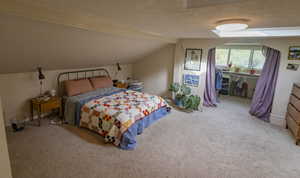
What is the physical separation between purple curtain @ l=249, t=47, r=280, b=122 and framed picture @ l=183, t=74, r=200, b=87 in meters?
1.51

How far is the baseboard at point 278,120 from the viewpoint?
11.8 ft

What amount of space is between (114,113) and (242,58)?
535cm

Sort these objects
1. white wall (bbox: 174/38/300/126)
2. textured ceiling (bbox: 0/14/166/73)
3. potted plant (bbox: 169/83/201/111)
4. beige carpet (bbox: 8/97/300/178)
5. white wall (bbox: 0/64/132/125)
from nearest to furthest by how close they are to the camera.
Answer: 1. textured ceiling (bbox: 0/14/166/73)
2. beige carpet (bbox: 8/97/300/178)
3. white wall (bbox: 0/64/132/125)
4. white wall (bbox: 174/38/300/126)
5. potted plant (bbox: 169/83/201/111)

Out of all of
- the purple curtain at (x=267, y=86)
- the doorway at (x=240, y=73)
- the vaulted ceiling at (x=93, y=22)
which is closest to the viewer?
the vaulted ceiling at (x=93, y=22)

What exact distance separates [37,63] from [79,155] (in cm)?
192

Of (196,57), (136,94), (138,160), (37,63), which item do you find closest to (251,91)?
(196,57)

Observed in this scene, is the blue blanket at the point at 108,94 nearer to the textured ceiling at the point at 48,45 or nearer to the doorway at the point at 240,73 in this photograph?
the textured ceiling at the point at 48,45

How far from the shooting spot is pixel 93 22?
2.36m

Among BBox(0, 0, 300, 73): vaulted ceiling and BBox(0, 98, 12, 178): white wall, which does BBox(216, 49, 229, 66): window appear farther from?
BBox(0, 98, 12, 178): white wall

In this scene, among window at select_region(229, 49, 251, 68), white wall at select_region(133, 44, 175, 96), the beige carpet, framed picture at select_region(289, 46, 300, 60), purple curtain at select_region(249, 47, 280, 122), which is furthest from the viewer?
window at select_region(229, 49, 251, 68)

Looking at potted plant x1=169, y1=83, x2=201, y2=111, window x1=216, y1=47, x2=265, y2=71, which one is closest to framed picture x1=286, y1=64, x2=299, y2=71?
potted plant x1=169, y1=83, x2=201, y2=111

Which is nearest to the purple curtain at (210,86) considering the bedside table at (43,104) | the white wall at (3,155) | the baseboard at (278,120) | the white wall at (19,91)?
the baseboard at (278,120)

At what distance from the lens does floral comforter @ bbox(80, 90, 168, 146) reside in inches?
107

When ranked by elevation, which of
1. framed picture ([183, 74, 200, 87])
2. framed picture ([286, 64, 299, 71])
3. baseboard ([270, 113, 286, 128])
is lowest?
baseboard ([270, 113, 286, 128])
